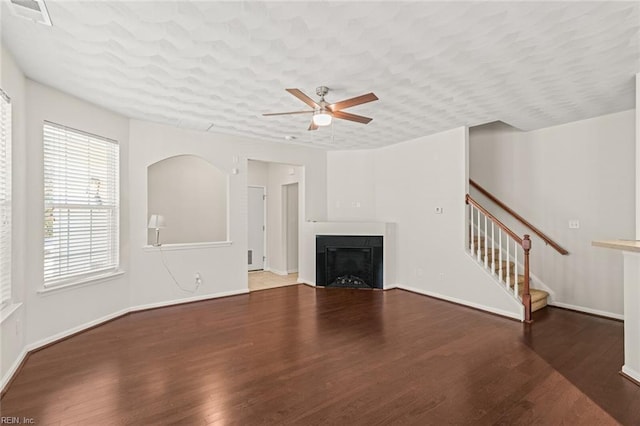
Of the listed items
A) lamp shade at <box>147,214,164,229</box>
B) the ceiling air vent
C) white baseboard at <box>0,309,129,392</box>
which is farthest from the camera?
lamp shade at <box>147,214,164,229</box>

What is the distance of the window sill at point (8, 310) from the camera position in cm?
246

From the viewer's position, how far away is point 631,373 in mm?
2561

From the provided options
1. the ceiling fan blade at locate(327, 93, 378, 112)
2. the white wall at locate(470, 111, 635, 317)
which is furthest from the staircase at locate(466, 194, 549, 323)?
the ceiling fan blade at locate(327, 93, 378, 112)

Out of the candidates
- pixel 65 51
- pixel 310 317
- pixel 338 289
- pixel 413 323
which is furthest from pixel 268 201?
pixel 65 51

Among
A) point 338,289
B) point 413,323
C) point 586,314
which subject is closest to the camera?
point 413,323

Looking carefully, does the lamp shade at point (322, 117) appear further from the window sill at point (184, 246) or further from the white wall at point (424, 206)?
the window sill at point (184, 246)

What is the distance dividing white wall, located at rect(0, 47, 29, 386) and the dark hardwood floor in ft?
0.82

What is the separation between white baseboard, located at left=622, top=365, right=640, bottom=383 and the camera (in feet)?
8.22

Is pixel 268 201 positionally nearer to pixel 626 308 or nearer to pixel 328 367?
pixel 328 367

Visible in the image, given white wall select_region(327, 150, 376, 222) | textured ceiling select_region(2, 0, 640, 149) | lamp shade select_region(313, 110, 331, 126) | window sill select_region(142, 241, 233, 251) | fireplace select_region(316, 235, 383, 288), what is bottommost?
fireplace select_region(316, 235, 383, 288)

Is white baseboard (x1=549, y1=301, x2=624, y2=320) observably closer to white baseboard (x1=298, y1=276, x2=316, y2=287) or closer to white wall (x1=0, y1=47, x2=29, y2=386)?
white baseboard (x1=298, y1=276, x2=316, y2=287)

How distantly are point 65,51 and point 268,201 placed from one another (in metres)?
5.05

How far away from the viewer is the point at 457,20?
2.13 m

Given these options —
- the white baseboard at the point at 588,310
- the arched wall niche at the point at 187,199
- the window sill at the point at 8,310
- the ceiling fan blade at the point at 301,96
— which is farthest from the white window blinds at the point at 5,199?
the white baseboard at the point at 588,310
